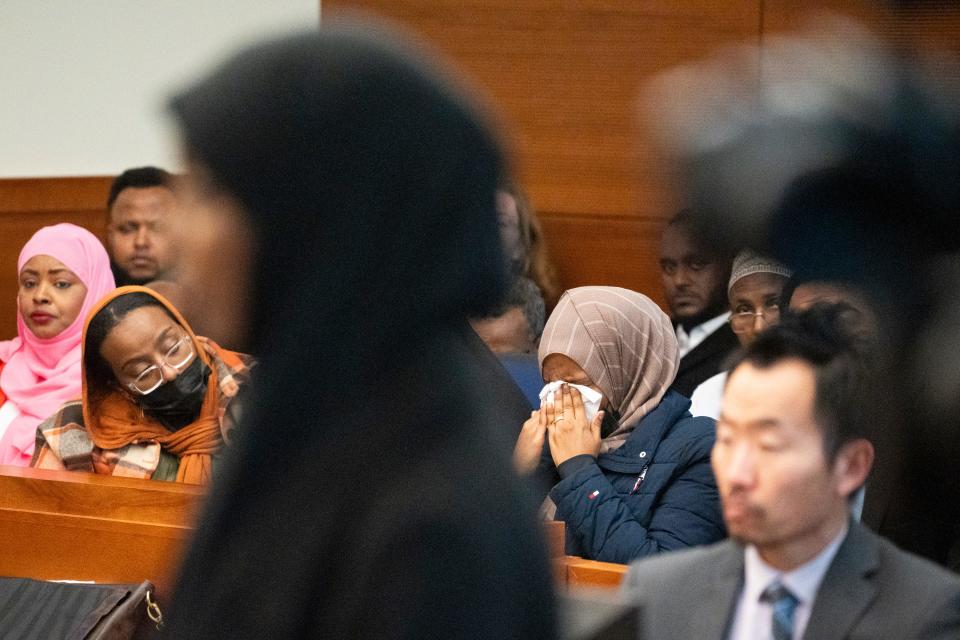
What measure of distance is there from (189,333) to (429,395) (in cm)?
272

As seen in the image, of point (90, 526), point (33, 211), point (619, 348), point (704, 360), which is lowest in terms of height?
point (90, 526)

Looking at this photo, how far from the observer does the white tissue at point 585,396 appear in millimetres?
3029

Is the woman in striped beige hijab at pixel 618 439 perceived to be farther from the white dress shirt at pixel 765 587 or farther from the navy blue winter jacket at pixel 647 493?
the white dress shirt at pixel 765 587

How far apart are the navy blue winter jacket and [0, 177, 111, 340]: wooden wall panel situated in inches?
123

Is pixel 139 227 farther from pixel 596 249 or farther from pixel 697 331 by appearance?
pixel 697 331

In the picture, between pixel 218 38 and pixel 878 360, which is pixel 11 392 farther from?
pixel 878 360

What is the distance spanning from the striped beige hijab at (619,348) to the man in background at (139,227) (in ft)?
5.80

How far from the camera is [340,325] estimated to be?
91 cm

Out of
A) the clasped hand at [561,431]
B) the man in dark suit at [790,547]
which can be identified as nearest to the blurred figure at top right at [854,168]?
the man in dark suit at [790,547]

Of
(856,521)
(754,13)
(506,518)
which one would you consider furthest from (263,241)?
(754,13)

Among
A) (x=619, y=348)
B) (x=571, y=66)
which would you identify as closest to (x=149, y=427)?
(x=619, y=348)

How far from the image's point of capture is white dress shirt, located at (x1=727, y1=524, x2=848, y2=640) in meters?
1.77

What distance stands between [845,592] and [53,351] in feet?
9.69

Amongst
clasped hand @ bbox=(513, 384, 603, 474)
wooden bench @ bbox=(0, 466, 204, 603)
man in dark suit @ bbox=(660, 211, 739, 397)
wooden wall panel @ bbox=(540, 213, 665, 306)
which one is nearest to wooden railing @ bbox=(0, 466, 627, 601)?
wooden bench @ bbox=(0, 466, 204, 603)
